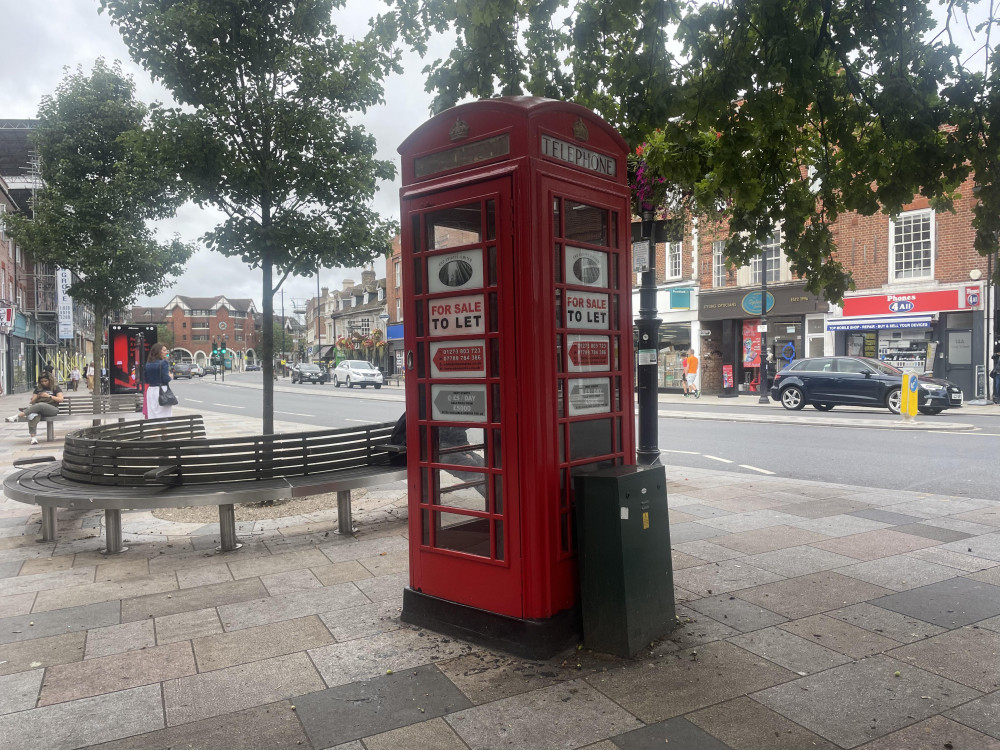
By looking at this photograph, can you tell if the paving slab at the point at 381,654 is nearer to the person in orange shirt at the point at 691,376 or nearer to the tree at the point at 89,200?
the tree at the point at 89,200

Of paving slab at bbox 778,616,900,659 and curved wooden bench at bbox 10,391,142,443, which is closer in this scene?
paving slab at bbox 778,616,900,659

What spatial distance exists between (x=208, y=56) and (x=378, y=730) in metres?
6.73

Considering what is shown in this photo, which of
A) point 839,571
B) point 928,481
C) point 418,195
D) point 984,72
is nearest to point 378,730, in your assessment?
point 418,195

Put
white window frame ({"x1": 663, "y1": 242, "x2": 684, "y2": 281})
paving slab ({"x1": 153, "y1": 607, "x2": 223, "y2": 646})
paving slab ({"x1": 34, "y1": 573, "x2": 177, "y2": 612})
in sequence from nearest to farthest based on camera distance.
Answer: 1. paving slab ({"x1": 153, "y1": 607, "x2": 223, "y2": 646})
2. paving slab ({"x1": 34, "y1": 573, "x2": 177, "y2": 612})
3. white window frame ({"x1": 663, "y1": 242, "x2": 684, "y2": 281})

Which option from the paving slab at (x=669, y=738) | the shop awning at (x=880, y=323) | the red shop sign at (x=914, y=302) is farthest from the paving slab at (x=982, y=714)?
the shop awning at (x=880, y=323)

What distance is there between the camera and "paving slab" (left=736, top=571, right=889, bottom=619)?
4.42m

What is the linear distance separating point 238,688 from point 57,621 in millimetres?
1765

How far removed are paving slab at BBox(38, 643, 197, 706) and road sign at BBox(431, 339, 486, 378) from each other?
202 centimetres

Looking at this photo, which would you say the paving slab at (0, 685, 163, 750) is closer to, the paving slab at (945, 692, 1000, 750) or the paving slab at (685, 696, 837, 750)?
the paving slab at (685, 696, 837, 750)

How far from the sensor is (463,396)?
3980 millimetres

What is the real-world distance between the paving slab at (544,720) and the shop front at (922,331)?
23314 millimetres

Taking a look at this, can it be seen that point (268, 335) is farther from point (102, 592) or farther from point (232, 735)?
point (232, 735)

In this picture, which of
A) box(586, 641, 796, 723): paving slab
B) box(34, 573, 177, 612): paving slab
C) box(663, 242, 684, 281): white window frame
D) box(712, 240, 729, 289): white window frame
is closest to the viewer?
box(586, 641, 796, 723): paving slab

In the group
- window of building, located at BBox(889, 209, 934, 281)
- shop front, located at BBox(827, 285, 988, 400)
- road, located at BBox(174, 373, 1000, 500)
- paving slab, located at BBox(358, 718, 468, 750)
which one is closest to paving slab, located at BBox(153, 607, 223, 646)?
paving slab, located at BBox(358, 718, 468, 750)
